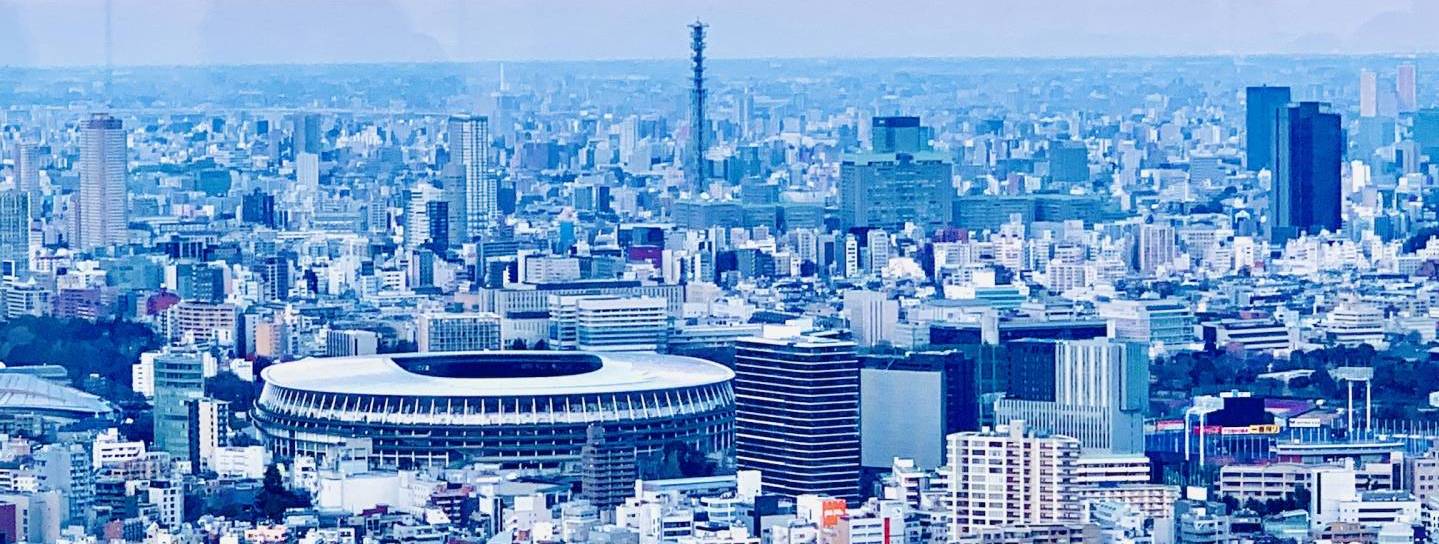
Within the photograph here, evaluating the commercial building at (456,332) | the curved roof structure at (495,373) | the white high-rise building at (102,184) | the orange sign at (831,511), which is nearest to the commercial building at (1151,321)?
the curved roof structure at (495,373)

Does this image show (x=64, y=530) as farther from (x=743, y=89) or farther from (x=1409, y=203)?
(x=1409, y=203)

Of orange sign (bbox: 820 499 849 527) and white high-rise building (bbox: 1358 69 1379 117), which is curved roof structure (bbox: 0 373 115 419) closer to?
orange sign (bbox: 820 499 849 527)

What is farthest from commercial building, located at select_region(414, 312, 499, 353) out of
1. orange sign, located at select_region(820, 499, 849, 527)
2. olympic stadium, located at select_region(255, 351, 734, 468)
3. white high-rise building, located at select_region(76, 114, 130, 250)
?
orange sign, located at select_region(820, 499, 849, 527)

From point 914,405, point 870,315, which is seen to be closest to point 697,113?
point 870,315

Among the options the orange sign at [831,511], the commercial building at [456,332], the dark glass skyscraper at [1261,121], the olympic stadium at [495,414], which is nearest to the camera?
the orange sign at [831,511]

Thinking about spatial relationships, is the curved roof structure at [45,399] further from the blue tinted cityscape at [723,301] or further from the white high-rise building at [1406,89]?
the white high-rise building at [1406,89]

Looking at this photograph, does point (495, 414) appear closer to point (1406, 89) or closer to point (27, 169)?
point (1406, 89)
